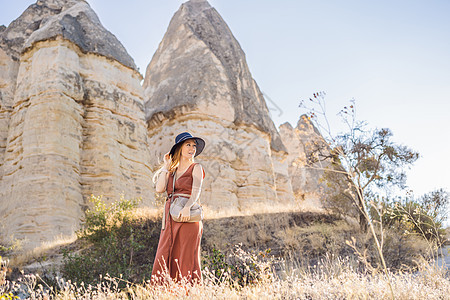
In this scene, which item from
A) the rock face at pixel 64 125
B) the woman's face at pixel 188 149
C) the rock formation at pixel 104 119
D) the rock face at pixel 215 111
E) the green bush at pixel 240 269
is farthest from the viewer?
the rock face at pixel 215 111

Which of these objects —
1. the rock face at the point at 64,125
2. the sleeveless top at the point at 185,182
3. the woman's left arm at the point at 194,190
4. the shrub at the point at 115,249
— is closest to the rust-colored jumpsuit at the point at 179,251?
the woman's left arm at the point at 194,190

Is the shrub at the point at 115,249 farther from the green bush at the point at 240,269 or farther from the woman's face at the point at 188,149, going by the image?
the woman's face at the point at 188,149

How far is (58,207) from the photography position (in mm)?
9984

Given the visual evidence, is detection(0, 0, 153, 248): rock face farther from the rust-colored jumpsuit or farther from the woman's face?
the woman's face

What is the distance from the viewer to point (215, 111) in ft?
56.6

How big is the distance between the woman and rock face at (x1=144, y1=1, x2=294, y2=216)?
33.7 ft

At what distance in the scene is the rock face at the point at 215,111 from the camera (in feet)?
53.1

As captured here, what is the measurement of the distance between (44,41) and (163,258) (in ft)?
37.8

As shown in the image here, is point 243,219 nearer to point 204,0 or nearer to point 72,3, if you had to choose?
point 72,3

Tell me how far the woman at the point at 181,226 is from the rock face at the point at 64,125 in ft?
22.7

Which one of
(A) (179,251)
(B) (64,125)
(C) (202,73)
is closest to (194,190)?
(A) (179,251)

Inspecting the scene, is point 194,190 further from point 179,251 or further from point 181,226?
point 179,251

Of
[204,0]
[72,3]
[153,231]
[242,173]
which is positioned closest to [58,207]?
[153,231]

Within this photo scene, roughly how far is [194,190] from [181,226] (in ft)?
1.34
